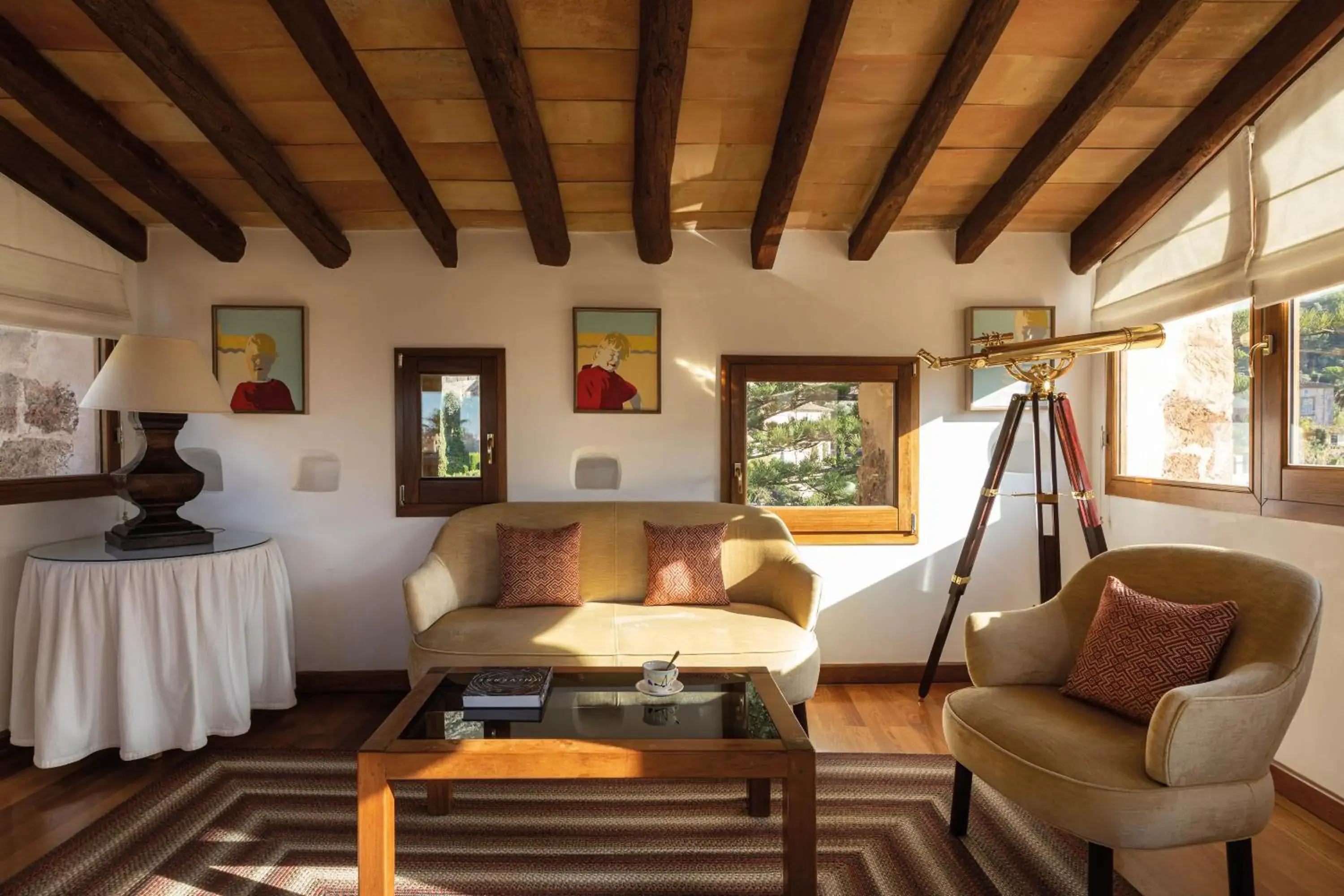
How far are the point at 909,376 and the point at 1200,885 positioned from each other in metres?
2.36

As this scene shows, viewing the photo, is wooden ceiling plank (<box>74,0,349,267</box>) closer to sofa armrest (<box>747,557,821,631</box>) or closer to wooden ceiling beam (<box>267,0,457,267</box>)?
wooden ceiling beam (<box>267,0,457,267</box>)

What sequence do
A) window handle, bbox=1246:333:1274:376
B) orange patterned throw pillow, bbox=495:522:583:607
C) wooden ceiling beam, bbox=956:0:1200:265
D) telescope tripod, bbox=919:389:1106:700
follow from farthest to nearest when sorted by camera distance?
orange patterned throw pillow, bbox=495:522:583:607
telescope tripod, bbox=919:389:1106:700
window handle, bbox=1246:333:1274:376
wooden ceiling beam, bbox=956:0:1200:265

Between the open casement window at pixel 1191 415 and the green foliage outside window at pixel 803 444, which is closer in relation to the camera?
the open casement window at pixel 1191 415

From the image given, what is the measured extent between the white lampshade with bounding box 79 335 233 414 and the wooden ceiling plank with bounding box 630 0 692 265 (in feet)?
6.40

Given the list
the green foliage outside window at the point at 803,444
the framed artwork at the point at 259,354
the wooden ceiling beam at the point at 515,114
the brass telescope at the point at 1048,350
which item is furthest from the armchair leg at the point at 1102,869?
the framed artwork at the point at 259,354

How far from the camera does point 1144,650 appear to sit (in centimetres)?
206

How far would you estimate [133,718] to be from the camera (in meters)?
2.80

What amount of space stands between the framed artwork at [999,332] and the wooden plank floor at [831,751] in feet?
4.72

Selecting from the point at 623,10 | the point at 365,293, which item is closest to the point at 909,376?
the point at 623,10

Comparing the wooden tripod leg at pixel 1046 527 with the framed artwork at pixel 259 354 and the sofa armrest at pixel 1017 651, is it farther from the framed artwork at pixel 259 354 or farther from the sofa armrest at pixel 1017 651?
the framed artwork at pixel 259 354

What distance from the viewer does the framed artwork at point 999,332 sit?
12.6 ft

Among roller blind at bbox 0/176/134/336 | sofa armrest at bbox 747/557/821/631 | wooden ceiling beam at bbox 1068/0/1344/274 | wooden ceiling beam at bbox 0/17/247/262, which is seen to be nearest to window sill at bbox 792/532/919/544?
sofa armrest at bbox 747/557/821/631

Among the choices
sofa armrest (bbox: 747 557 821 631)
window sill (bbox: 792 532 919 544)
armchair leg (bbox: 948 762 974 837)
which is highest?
window sill (bbox: 792 532 919 544)

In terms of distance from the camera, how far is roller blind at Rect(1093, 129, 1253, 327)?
2.86m
